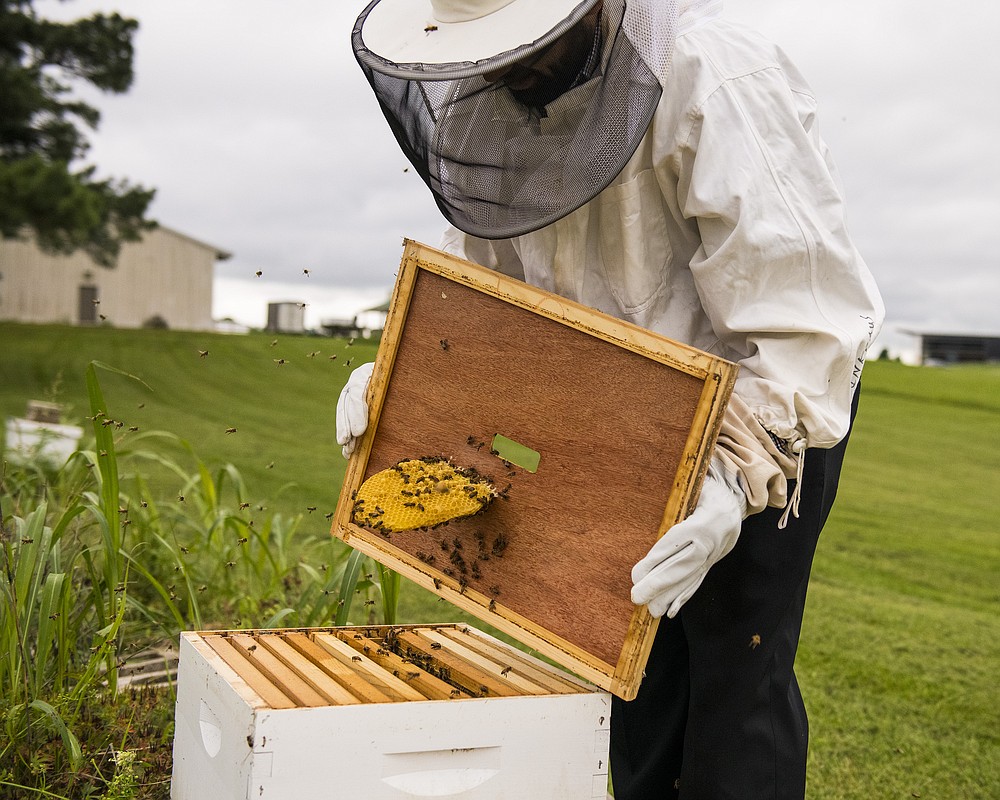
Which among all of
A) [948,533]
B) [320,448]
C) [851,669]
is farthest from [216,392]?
[851,669]

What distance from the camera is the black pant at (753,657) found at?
6.19 ft

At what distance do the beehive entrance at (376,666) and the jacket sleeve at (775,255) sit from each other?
2.12 feet

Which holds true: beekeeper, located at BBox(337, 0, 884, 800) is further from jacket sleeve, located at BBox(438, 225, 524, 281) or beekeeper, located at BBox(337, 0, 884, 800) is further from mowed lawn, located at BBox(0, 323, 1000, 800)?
mowed lawn, located at BBox(0, 323, 1000, 800)

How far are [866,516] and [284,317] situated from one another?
7.33 metres

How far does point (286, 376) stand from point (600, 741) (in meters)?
16.1

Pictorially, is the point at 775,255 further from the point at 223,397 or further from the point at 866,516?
the point at 223,397

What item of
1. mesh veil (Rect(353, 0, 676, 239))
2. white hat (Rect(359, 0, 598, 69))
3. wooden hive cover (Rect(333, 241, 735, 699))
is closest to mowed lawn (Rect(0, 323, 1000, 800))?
wooden hive cover (Rect(333, 241, 735, 699))

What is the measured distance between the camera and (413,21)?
6.13ft

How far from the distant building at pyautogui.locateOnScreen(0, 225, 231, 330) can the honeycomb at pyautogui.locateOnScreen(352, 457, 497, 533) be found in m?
27.3

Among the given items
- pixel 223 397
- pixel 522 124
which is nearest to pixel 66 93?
pixel 223 397

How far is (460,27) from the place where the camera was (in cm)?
175

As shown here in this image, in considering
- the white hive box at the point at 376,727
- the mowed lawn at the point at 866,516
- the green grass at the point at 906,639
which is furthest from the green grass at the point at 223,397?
the green grass at the point at 906,639

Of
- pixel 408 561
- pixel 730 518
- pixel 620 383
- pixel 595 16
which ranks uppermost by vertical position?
pixel 595 16

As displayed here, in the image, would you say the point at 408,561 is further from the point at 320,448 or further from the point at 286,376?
the point at 286,376
